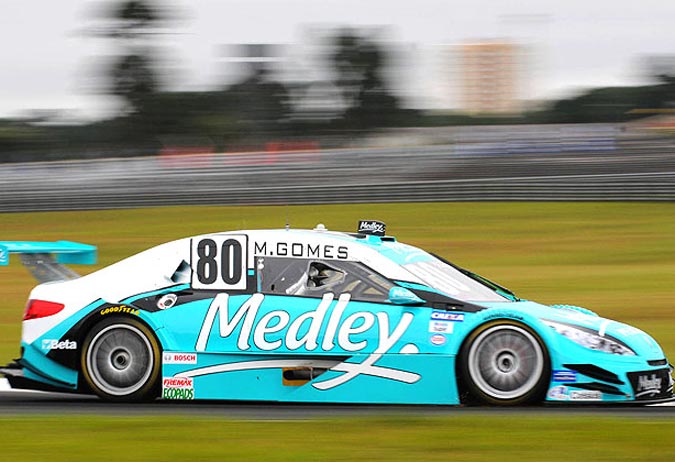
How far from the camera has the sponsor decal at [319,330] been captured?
24.5 ft

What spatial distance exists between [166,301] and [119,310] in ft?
1.04

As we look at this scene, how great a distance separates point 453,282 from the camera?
788cm

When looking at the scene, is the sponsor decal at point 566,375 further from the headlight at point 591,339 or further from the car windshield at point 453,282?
the car windshield at point 453,282

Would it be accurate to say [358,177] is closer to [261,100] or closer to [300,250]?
[300,250]

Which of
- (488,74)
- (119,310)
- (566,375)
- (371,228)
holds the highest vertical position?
(488,74)

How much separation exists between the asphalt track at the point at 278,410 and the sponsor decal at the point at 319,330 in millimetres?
218

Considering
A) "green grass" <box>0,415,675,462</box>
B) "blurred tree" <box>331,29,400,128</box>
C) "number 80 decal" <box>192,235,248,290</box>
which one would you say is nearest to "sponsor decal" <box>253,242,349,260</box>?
"number 80 decal" <box>192,235,248,290</box>

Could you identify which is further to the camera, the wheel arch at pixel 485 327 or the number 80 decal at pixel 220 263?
the number 80 decal at pixel 220 263

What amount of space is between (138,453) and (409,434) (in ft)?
4.52

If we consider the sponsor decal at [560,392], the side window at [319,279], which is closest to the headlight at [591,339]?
the sponsor decal at [560,392]

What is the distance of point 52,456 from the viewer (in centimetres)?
569

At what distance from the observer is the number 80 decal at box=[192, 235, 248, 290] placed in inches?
311

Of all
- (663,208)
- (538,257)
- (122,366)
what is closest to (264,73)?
(663,208)

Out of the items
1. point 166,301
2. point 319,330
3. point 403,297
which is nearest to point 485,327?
point 403,297
